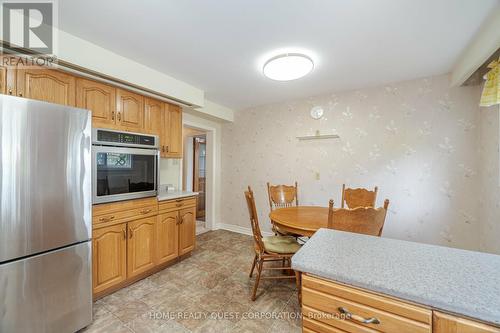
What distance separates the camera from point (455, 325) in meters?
0.59

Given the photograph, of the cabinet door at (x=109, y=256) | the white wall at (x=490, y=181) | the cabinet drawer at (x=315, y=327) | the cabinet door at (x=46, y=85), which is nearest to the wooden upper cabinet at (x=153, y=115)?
the cabinet door at (x=46, y=85)

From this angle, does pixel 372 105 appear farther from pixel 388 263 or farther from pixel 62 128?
pixel 62 128

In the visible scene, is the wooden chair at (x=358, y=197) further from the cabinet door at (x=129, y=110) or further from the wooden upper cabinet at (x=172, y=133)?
the cabinet door at (x=129, y=110)

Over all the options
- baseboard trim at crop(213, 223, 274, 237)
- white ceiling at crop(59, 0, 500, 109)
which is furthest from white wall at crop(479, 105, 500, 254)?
baseboard trim at crop(213, 223, 274, 237)

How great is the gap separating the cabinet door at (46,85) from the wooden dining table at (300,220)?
2.25 meters

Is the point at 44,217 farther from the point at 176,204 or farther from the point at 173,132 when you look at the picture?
the point at 173,132

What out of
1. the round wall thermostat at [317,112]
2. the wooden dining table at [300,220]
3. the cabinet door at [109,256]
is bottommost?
the cabinet door at [109,256]

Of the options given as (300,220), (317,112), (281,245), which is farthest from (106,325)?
(317,112)

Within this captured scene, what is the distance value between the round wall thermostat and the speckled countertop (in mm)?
2448

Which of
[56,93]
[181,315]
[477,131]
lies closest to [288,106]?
[477,131]

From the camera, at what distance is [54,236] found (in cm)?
141

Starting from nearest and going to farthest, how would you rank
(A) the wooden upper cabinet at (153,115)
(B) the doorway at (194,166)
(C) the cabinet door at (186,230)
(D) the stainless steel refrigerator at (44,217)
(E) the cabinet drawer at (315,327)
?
(E) the cabinet drawer at (315,327) → (D) the stainless steel refrigerator at (44,217) → (A) the wooden upper cabinet at (153,115) → (C) the cabinet door at (186,230) → (B) the doorway at (194,166)

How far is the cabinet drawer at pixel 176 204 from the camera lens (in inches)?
97.5

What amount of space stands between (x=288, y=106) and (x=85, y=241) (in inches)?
124
